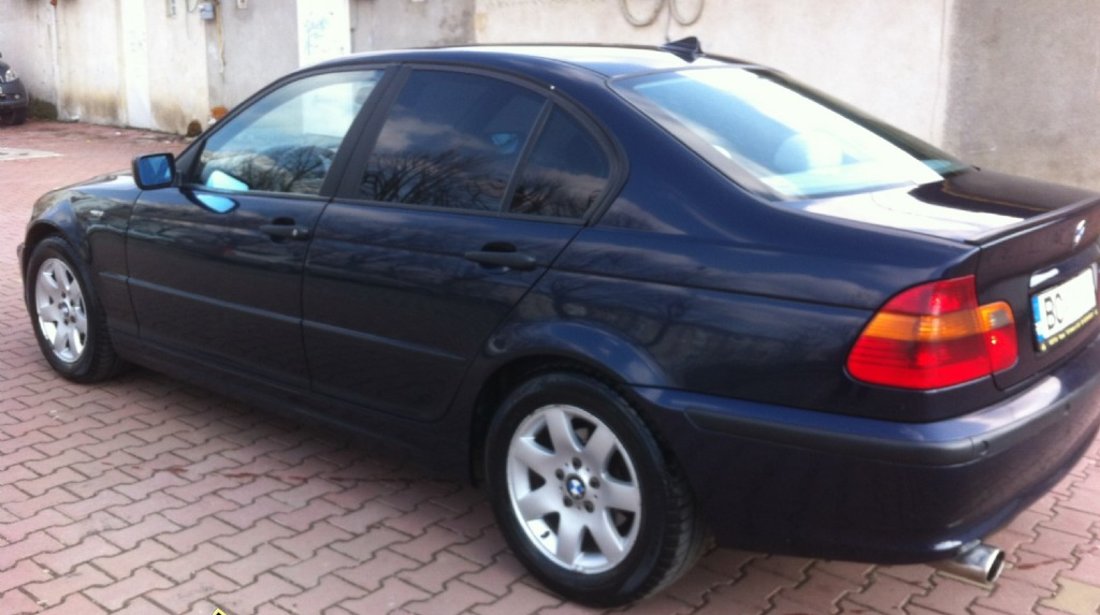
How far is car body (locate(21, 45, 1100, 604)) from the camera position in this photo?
9.98ft

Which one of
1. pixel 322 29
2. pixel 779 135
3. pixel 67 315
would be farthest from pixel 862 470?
pixel 322 29

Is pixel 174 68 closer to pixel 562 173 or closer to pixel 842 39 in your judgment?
pixel 842 39

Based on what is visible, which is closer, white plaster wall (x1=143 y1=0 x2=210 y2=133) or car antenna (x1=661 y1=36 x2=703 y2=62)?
car antenna (x1=661 y1=36 x2=703 y2=62)

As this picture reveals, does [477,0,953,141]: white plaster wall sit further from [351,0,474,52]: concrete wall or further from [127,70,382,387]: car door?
[127,70,382,387]: car door

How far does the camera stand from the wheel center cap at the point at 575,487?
142 inches

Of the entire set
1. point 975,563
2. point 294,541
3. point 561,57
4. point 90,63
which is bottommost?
point 294,541

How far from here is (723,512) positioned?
329cm

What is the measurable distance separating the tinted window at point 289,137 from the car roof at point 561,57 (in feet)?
0.51

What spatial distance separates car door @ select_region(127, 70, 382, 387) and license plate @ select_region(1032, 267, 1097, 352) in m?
2.40

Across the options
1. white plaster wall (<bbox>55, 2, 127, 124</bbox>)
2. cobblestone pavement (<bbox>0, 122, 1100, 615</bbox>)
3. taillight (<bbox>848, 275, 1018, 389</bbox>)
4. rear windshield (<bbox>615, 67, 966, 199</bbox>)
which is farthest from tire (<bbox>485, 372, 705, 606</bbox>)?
white plaster wall (<bbox>55, 2, 127, 124</bbox>)

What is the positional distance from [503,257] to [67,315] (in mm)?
3015

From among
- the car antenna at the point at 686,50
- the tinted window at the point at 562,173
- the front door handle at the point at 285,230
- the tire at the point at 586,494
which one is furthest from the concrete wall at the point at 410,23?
the tire at the point at 586,494

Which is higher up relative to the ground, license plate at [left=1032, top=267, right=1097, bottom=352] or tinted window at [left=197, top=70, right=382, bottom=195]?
tinted window at [left=197, top=70, right=382, bottom=195]

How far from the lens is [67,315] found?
5793 mm
